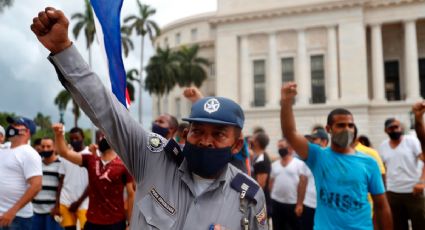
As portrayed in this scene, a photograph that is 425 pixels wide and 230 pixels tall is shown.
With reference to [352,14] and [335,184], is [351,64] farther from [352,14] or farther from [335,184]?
[335,184]

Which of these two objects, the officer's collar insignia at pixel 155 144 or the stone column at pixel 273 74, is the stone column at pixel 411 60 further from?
the officer's collar insignia at pixel 155 144

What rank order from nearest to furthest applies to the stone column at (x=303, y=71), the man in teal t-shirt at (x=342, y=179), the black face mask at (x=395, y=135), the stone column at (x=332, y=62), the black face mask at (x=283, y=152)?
the man in teal t-shirt at (x=342, y=179) → the black face mask at (x=395, y=135) → the black face mask at (x=283, y=152) → the stone column at (x=332, y=62) → the stone column at (x=303, y=71)

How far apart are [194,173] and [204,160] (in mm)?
87

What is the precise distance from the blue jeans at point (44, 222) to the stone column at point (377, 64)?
31.8 m

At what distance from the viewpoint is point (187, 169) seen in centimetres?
185

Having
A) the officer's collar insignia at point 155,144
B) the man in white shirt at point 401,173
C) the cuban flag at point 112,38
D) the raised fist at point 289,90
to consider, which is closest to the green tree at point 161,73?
the man in white shirt at point 401,173

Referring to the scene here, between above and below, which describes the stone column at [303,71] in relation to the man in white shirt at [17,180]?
above

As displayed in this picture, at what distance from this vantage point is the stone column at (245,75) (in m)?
36.0

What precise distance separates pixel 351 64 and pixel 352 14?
388 cm

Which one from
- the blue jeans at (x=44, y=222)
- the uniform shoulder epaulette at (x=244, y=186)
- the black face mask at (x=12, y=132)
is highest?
the black face mask at (x=12, y=132)

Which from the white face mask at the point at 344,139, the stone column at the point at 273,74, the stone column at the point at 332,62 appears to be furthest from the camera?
the stone column at the point at 273,74

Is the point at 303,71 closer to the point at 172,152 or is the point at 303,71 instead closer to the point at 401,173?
the point at 401,173

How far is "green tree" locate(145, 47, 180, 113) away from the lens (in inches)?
1525

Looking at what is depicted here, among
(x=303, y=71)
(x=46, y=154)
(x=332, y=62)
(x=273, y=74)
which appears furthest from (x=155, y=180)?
(x=273, y=74)
